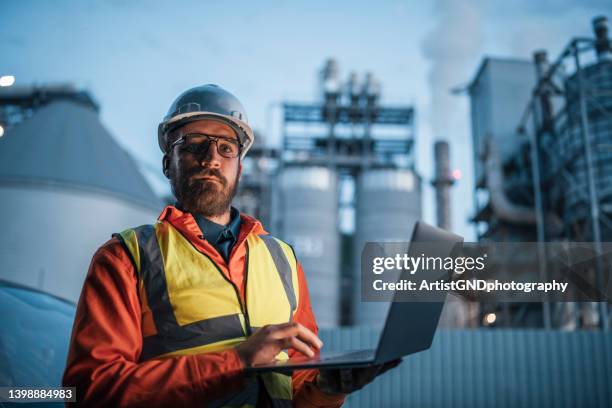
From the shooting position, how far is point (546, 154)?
52.3ft

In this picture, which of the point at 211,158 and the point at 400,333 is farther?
the point at 211,158

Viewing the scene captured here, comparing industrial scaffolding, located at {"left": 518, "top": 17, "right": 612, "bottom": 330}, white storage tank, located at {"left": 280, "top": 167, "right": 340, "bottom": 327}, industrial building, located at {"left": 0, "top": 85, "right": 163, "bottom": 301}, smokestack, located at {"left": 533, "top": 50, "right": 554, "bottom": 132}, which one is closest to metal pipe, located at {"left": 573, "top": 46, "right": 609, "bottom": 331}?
industrial scaffolding, located at {"left": 518, "top": 17, "right": 612, "bottom": 330}

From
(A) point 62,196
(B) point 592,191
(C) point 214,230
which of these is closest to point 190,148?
(C) point 214,230

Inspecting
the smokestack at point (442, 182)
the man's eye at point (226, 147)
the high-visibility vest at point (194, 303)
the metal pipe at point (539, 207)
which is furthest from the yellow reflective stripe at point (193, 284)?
the smokestack at point (442, 182)

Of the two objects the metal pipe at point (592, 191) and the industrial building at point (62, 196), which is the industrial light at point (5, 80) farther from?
the metal pipe at point (592, 191)

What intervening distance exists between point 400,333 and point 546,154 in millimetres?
16358

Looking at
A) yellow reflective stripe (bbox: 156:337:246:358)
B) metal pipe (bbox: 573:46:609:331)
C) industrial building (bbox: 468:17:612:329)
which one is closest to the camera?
yellow reflective stripe (bbox: 156:337:246:358)

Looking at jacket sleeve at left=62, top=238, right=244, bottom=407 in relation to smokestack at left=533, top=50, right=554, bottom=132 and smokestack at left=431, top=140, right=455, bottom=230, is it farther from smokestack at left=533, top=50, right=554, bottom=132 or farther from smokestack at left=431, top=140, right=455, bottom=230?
smokestack at left=431, top=140, right=455, bottom=230

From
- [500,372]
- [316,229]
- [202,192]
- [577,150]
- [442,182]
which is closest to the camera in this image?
[202,192]

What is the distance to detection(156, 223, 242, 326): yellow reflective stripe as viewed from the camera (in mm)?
1485

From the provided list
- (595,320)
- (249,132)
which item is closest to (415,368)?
(595,320)

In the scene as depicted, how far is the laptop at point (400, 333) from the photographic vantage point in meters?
1.20

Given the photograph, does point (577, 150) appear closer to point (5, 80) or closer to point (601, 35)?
point (601, 35)

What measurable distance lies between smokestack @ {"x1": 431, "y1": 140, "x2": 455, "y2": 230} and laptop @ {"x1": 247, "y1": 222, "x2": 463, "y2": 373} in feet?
56.1
